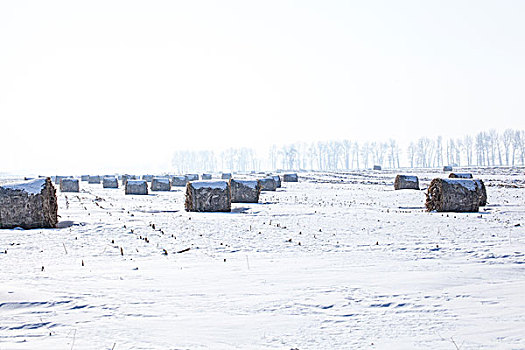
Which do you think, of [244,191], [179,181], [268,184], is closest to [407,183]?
[268,184]

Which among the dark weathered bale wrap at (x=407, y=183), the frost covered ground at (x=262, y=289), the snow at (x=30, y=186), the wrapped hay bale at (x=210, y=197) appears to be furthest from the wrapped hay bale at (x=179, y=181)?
the frost covered ground at (x=262, y=289)

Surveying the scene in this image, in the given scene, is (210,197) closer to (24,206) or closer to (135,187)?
(24,206)

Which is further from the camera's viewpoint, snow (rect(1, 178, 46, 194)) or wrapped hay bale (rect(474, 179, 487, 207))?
wrapped hay bale (rect(474, 179, 487, 207))

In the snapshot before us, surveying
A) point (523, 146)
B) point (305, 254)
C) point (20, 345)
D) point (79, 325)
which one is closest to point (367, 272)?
point (305, 254)

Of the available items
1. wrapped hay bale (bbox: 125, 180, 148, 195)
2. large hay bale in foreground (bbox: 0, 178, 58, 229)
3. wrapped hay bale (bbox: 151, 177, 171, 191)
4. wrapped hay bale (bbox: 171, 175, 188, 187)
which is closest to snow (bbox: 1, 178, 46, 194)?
large hay bale in foreground (bbox: 0, 178, 58, 229)

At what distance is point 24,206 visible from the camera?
13.5 meters

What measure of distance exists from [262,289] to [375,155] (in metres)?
163

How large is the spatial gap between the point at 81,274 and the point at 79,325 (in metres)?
2.58

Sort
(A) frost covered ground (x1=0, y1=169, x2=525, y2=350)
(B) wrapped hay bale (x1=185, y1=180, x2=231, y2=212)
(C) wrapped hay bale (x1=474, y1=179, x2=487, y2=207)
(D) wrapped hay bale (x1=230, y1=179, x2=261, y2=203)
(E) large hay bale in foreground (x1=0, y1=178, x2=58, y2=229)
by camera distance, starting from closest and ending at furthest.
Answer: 1. (A) frost covered ground (x1=0, y1=169, x2=525, y2=350)
2. (E) large hay bale in foreground (x1=0, y1=178, x2=58, y2=229)
3. (B) wrapped hay bale (x1=185, y1=180, x2=231, y2=212)
4. (C) wrapped hay bale (x1=474, y1=179, x2=487, y2=207)
5. (D) wrapped hay bale (x1=230, y1=179, x2=261, y2=203)

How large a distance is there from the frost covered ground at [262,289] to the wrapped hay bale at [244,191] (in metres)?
11.2

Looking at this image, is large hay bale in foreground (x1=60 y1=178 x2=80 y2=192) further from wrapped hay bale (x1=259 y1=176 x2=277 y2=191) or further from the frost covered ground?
the frost covered ground

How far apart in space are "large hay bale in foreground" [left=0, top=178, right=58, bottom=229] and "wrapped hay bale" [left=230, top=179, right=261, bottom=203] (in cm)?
1099

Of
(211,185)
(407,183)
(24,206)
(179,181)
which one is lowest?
(407,183)

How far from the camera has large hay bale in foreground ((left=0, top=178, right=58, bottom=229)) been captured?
13.4 m
